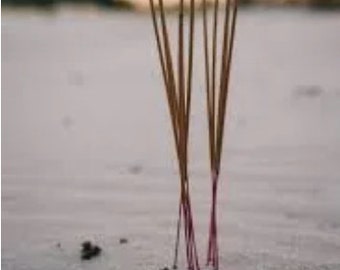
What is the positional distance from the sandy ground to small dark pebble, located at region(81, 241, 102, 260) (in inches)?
0.7

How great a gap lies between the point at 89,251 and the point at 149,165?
112 centimetres

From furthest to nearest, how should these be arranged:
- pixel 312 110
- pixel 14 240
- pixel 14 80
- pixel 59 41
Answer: pixel 59 41, pixel 14 80, pixel 312 110, pixel 14 240

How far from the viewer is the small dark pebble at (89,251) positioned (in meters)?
2.13

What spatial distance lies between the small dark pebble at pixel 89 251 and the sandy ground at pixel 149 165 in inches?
A: 0.7

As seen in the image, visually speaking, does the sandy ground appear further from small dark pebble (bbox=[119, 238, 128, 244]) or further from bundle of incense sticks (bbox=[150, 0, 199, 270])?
bundle of incense sticks (bbox=[150, 0, 199, 270])

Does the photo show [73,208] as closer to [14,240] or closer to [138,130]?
[14,240]

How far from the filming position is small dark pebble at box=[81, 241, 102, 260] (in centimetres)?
213

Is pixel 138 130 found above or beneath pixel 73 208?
beneath

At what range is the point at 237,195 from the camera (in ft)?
9.16

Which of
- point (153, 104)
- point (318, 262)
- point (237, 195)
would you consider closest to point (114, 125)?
point (153, 104)

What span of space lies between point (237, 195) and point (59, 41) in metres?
5.70

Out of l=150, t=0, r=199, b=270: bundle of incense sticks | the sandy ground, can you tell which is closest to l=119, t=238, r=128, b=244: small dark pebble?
the sandy ground

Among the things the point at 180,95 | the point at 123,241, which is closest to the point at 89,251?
the point at 123,241

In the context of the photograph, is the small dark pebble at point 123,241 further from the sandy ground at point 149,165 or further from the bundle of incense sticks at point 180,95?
the bundle of incense sticks at point 180,95
